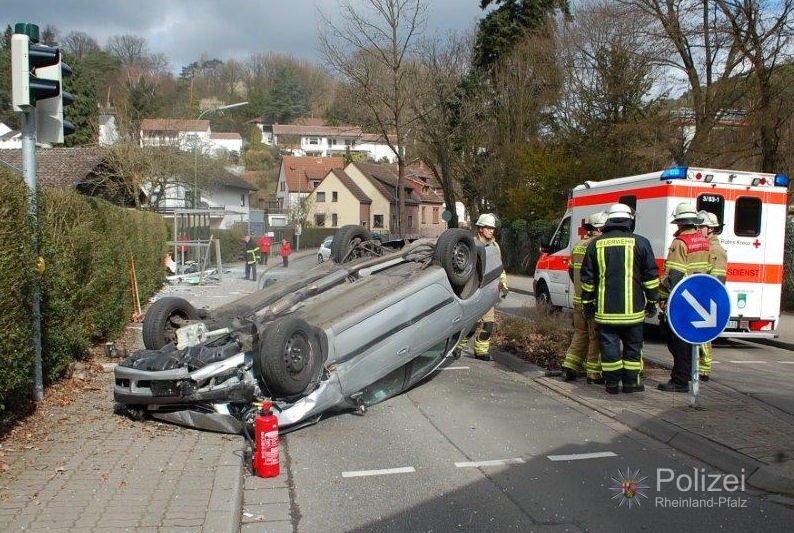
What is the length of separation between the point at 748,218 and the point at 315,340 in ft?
26.9

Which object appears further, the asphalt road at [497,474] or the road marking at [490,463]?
the road marking at [490,463]

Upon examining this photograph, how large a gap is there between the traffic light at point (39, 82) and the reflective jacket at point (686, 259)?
5968 mm

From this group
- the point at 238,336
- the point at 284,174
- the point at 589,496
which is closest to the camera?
the point at 589,496

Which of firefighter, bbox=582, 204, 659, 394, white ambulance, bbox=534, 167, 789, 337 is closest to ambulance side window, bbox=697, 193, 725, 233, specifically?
white ambulance, bbox=534, 167, 789, 337

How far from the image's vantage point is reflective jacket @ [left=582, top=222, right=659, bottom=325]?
7.15 metres

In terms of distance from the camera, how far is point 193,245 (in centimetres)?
2575

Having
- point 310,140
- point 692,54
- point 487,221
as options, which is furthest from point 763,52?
point 310,140

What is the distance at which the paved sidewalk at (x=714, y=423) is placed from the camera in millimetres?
5262

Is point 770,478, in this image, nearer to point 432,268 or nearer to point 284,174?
point 432,268

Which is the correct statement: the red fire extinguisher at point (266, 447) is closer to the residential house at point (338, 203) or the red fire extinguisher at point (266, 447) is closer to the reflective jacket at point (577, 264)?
the reflective jacket at point (577, 264)

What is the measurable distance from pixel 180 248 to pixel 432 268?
22.8 metres

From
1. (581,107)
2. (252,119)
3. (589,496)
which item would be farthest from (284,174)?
(589,496)

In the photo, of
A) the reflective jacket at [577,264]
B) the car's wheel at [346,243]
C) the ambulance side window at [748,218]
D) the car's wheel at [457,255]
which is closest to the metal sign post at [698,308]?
the reflective jacket at [577,264]

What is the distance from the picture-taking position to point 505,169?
1364 inches
